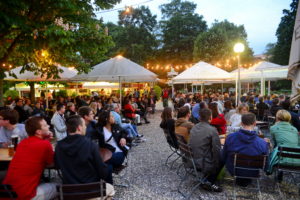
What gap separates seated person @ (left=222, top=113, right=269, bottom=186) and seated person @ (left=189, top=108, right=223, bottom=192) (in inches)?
7.5

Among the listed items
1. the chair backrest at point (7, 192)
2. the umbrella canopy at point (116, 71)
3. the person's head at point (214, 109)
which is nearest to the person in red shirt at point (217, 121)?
the person's head at point (214, 109)

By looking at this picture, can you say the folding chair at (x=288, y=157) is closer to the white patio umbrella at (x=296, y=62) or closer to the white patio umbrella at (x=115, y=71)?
the white patio umbrella at (x=296, y=62)

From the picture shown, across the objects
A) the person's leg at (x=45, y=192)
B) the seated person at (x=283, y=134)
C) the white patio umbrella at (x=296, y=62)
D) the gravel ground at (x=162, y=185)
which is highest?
the white patio umbrella at (x=296, y=62)

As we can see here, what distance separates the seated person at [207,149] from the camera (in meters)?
3.97

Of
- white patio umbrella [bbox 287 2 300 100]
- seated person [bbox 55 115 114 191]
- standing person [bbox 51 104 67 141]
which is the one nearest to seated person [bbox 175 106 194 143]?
white patio umbrella [bbox 287 2 300 100]

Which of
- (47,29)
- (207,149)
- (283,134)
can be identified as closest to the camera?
(207,149)

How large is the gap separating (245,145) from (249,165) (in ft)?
1.02

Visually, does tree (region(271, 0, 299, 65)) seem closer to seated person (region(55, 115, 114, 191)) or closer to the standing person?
the standing person

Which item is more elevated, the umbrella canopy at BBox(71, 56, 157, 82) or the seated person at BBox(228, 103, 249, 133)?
the umbrella canopy at BBox(71, 56, 157, 82)

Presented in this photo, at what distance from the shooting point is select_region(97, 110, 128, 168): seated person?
13.5 ft

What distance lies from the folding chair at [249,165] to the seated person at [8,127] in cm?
353

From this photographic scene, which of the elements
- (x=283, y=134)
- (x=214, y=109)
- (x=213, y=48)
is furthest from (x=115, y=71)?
(x=213, y=48)

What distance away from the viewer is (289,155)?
371 centimetres

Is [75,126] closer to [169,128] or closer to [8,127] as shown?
[8,127]
